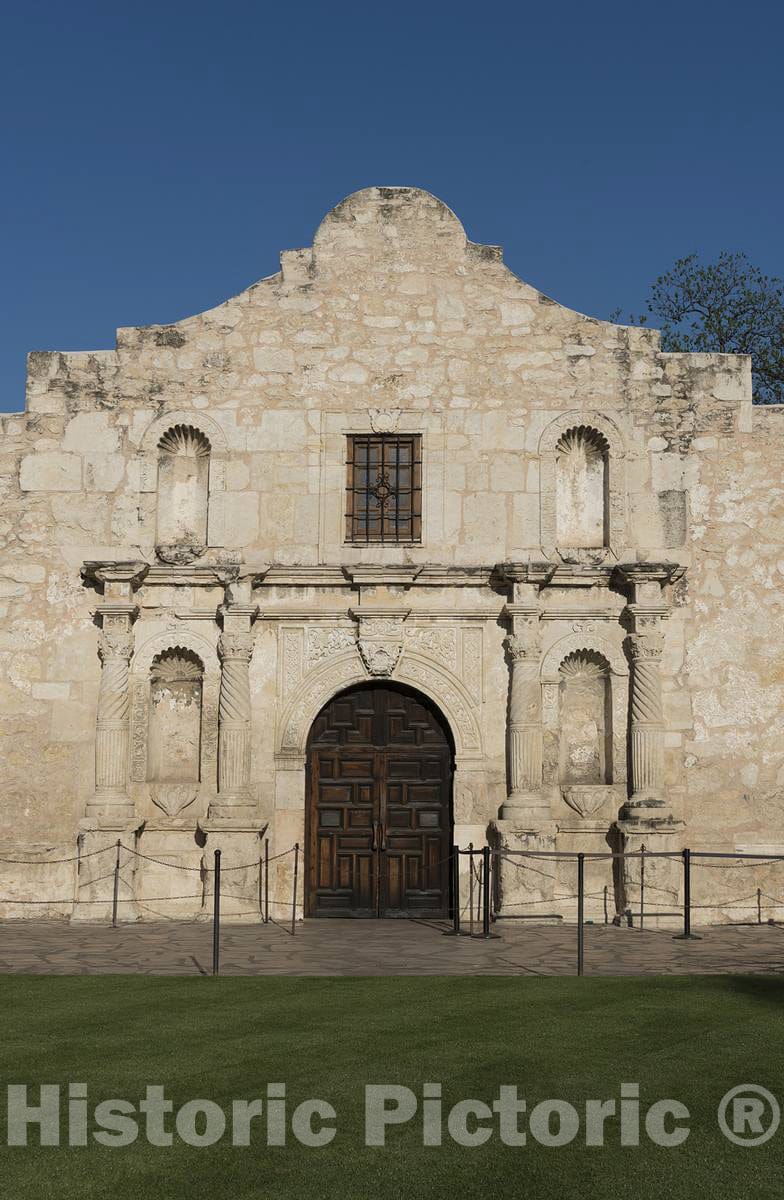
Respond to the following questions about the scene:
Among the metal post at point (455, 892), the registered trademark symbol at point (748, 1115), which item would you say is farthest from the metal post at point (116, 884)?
the registered trademark symbol at point (748, 1115)

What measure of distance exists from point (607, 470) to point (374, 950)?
5.88 metres

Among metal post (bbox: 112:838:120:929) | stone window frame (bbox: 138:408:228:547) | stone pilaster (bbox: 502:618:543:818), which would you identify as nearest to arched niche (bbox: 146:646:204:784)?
metal post (bbox: 112:838:120:929)

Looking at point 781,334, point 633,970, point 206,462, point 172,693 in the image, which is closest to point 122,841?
point 172,693

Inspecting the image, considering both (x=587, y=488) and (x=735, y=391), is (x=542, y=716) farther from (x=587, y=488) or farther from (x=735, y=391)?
(x=735, y=391)

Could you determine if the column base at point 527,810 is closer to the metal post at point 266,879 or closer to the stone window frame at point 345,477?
the metal post at point 266,879

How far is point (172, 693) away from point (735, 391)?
6.88 metres

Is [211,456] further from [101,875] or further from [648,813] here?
[648,813]

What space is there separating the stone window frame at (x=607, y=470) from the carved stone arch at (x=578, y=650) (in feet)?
2.97

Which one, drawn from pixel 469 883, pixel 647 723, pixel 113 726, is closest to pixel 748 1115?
pixel 469 883

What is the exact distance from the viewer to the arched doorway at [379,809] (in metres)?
14.1

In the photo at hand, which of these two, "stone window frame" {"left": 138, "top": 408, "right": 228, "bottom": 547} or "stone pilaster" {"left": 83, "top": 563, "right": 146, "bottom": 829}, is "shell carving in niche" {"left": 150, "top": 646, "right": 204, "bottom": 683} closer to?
"stone pilaster" {"left": 83, "top": 563, "right": 146, "bottom": 829}

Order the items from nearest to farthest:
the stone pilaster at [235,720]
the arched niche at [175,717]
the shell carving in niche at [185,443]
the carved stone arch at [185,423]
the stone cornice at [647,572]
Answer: the stone pilaster at [235,720], the stone cornice at [647,572], the arched niche at [175,717], the carved stone arch at [185,423], the shell carving in niche at [185,443]

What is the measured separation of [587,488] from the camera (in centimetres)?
1472

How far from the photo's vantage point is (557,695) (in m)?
14.2
